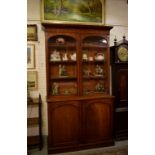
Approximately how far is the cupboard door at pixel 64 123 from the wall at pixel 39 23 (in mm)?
597

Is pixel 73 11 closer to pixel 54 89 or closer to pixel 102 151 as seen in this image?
pixel 54 89

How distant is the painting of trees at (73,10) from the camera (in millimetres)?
3457

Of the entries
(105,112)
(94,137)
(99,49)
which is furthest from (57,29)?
(94,137)

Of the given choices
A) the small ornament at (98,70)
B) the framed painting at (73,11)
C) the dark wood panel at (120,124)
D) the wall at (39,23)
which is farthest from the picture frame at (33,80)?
the dark wood panel at (120,124)

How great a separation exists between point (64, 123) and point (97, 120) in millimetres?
600

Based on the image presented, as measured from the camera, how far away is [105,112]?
3.30 m

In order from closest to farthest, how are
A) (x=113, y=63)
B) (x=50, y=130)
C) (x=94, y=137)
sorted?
(x=50, y=130) → (x=94, y=137) → (x=113, y=63)

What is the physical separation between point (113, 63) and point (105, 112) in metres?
0.97

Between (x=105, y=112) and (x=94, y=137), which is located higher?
(x=105, y=112)

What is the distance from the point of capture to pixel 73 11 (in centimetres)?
357

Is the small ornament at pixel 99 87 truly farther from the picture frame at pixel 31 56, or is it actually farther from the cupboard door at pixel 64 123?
the picture frame at pixel 31 56

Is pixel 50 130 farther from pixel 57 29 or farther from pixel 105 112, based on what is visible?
pixel 57 29
